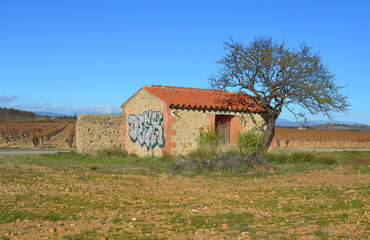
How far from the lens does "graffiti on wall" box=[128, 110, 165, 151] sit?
17672 millimetres

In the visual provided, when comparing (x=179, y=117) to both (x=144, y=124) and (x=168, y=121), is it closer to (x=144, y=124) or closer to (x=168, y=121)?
(x=168, y=121)

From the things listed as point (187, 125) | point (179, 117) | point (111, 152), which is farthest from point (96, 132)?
point (187, 125)

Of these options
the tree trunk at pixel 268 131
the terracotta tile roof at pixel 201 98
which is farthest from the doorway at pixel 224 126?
the tree trunk at pixel 268 131

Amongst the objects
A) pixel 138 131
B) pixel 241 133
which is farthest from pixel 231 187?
pixel 138 131

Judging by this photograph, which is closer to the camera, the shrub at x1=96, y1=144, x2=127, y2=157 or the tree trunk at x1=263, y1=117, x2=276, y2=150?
the tree trunk at x1=263, y1=117, x2=276, y2=150

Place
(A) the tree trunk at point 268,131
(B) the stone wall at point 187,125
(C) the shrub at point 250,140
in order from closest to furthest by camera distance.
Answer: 1. (B) the stone wall at point 187,125
2. (C) the shrub at point 250,140
3. (A) the tree trunk at point 268,131

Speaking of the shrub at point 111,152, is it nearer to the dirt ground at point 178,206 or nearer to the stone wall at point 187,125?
the stone wall at point 187,125

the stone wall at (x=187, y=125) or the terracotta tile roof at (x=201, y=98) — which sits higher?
the terracotta tile roof at (x=201, y=98)

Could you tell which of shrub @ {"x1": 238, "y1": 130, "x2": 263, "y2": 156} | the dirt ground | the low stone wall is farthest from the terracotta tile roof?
the dirt ground

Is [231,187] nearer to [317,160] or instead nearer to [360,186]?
[360,186]

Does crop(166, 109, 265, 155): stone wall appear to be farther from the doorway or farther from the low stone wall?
the low stone wall

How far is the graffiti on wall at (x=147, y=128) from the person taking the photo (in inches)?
696

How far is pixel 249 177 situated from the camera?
12422 millimetres

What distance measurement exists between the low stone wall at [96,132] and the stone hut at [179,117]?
71 centimetres
